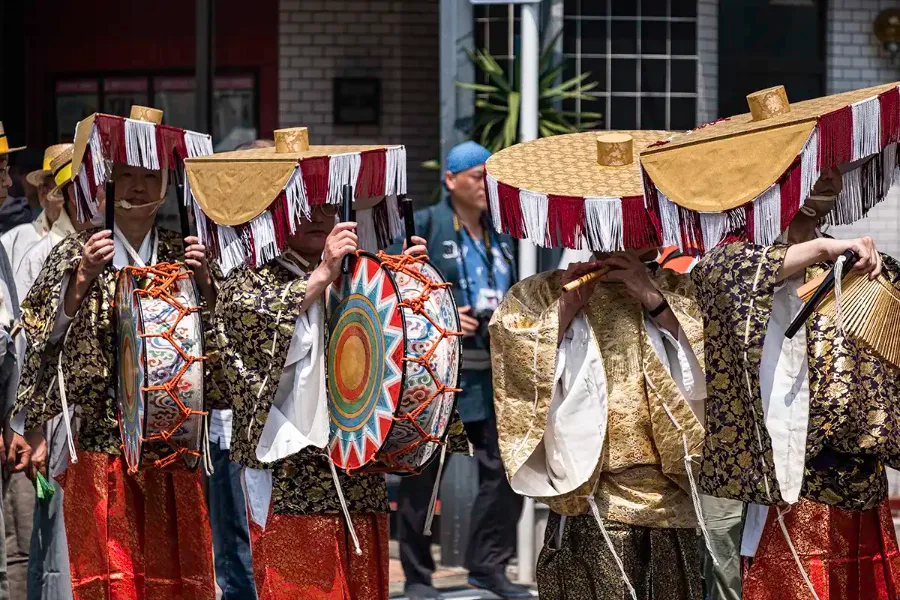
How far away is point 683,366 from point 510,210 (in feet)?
2.52

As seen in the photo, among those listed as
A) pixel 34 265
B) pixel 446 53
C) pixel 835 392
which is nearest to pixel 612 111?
pixel 446 53

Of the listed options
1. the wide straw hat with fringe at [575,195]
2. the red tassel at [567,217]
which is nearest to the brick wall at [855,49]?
the wide straw hat with fringe at [575,195]

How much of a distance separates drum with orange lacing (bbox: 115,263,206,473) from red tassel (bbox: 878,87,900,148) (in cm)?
251

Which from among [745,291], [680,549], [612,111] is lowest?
[680,549]

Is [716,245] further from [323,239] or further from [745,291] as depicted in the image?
[323,239]

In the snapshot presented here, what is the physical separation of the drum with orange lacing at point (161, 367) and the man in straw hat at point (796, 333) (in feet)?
5.85

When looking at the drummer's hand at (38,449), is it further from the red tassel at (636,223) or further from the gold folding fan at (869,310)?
the gold folding fan at (869,310)

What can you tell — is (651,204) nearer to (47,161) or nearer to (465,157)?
(465,157)

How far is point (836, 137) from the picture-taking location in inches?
188

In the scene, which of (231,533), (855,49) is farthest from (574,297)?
(855,49)

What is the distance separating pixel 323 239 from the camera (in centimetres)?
566

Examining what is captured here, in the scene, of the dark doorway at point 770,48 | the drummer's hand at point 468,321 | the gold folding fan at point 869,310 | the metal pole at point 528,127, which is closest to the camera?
the gold folding fan at point 869,310

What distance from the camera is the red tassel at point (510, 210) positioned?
5.41 meters

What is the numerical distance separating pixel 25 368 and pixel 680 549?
8.53ft
